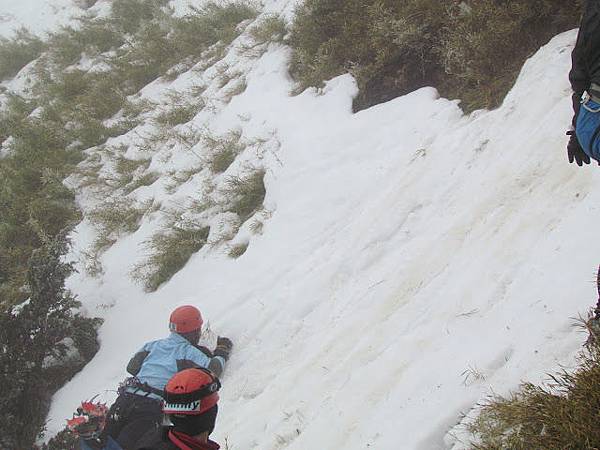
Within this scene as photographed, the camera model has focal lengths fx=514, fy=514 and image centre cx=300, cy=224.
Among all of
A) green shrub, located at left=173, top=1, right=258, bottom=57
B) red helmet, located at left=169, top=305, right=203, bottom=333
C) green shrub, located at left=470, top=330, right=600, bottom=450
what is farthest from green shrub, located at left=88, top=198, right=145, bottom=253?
green shrub, located at left=470, top=330, right=600, bottom=450

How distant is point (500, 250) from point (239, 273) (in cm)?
288

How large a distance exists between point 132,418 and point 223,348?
0.97 meters

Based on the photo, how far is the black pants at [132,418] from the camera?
389 cm

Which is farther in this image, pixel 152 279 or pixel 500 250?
pixel 152 279

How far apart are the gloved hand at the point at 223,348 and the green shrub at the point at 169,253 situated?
1678 millimetres

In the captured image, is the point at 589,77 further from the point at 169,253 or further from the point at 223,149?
the point at 223,149

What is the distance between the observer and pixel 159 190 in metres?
7.56

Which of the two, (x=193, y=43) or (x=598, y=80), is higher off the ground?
(x=598, y=80)

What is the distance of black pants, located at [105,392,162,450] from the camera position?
153 inches

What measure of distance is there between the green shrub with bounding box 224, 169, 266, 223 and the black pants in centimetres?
263

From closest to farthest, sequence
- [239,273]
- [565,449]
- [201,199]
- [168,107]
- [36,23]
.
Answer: [565,449]
[239,273]
[201,199]
[168,107]
[36,23]

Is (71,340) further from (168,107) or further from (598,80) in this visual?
(598,80)

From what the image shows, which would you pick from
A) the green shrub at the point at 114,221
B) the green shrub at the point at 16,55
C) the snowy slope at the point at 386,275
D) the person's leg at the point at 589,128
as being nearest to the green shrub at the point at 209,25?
the snowy slope at the point at 386,275

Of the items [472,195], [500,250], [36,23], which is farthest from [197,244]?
[36,23]
